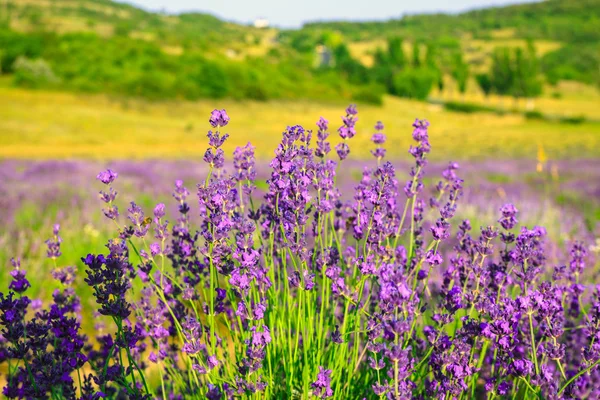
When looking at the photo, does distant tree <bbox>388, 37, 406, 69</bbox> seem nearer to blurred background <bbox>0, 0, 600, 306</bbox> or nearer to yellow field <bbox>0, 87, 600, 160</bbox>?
blurred background <bbox>0, 0, 600, 306</bbox>

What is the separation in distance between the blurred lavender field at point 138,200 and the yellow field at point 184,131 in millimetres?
7582

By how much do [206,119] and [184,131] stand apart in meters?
7.50

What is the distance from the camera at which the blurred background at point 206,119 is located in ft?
21.9

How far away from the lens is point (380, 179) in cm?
169

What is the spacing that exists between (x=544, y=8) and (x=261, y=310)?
214 metres

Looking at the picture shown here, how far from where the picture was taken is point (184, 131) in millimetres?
30328

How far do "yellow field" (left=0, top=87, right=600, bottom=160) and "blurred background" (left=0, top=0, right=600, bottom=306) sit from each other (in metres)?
0.15

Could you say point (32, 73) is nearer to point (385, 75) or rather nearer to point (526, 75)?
point (385, 75)

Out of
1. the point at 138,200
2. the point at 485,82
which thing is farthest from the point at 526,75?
the point at 138,200

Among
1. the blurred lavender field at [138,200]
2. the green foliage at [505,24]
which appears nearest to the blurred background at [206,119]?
the blurred lavender field at [138,200]

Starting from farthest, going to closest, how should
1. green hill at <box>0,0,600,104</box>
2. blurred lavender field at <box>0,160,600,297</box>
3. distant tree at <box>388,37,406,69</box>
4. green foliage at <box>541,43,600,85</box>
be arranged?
green foliage at <box>541,43,600,85</box> → distant tree at <box>388,37,406,69</box> → green hill at <box>0,0,600,104</box> → blurred lavender field at <box>0,160,600,297</box>

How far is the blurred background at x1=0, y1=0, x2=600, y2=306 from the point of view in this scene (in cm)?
666

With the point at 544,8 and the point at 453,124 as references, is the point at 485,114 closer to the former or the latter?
the point at 453,124

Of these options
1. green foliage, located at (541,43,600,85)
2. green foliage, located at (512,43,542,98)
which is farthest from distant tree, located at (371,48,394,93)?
green foliage, located at (541,43,600,85)
